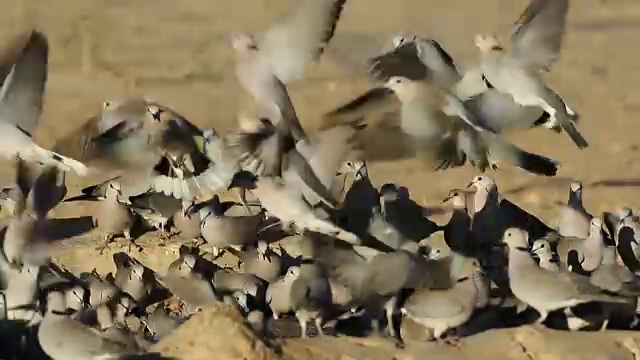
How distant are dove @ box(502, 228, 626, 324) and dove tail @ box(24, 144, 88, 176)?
10.9 feet

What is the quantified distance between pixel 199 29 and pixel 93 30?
53.3 inches

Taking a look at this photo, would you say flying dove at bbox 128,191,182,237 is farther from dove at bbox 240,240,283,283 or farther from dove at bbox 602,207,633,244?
dove at bbox 602,207,633,244

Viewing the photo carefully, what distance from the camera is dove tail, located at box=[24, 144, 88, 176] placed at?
9722mm

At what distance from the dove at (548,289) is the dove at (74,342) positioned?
228cm

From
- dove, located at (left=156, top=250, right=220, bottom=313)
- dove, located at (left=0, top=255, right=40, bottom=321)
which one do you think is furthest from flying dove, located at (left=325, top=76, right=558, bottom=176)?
dove, located at (left=0, top=255, right=40, bottom=321)

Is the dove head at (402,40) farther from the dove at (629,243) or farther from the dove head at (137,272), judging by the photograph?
the dove head at (137,272)

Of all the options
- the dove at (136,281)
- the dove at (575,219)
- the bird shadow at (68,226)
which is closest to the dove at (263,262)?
the dove at (136,281)

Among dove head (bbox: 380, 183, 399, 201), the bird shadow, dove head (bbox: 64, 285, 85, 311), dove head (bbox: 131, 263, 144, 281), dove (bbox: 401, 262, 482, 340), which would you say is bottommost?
the bird shadow

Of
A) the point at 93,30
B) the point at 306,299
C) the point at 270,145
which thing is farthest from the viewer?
the point at 93,30

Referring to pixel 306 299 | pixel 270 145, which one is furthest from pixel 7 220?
pixel 306 299

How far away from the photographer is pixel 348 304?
26.2ft

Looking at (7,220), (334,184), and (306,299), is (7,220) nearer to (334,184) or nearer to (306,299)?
(334,184)

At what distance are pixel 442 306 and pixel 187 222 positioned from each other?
303 centimetres

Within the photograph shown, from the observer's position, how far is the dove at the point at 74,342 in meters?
6.79
